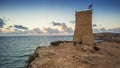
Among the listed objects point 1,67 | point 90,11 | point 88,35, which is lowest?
point 1,67

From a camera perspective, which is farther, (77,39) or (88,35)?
(77,39)

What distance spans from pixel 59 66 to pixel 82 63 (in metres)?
2.83

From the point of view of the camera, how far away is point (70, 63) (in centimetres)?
1444

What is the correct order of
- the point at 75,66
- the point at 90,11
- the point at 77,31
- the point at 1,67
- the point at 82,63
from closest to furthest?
the point at 75,66 < the point at 82,63 < the point at 1,67 < the point at 90,11 < the point at 77,31

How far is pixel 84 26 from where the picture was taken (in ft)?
95.6

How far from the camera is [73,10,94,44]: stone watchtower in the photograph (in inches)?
1127

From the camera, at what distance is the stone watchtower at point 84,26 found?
28625 mm

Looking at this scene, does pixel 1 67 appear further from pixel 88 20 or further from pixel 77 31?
pixel 88 20

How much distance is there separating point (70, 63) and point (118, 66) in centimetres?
553

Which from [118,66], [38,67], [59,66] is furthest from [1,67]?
[118,66]

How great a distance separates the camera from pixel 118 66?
14500mm

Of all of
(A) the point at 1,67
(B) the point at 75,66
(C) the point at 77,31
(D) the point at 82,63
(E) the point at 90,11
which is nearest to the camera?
(B) the point at 75,66

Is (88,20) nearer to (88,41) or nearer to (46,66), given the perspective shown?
(88,41)

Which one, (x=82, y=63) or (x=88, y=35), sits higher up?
(x=88, y=35)
